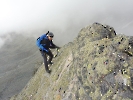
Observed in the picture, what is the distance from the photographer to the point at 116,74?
13672 millimetres

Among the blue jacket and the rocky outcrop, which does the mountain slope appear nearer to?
the blue jacket

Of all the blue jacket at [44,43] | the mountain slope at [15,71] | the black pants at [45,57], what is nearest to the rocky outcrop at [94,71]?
the black pants at [45,57]

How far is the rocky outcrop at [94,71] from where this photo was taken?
44.3 feet

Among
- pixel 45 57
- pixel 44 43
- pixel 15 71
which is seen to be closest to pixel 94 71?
pixel 44 43

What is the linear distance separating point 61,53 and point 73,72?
5640mm

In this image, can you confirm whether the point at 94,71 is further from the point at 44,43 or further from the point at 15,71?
the point at 15,71

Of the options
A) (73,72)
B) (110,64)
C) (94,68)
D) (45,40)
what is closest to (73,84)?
(73,72)

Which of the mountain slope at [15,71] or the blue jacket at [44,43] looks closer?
the blue jacket at [44,43]

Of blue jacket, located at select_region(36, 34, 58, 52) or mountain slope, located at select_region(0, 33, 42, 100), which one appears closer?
blue jacket, located at select_region(36, 34, 58, 52)

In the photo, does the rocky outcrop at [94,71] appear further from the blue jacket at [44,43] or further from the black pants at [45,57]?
the blue jacket at [44,43]

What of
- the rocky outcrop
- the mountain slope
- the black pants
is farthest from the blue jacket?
the mountain slope

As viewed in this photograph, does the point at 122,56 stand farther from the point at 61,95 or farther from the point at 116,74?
the point at 61,95

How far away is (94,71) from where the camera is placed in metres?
14.7

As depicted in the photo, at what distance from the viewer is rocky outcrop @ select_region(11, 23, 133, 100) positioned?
1350cm
